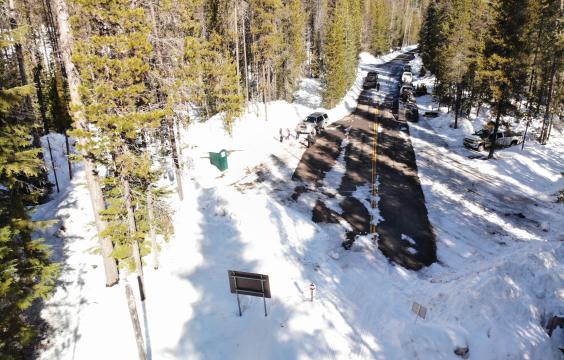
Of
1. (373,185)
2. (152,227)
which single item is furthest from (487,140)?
(152,227)

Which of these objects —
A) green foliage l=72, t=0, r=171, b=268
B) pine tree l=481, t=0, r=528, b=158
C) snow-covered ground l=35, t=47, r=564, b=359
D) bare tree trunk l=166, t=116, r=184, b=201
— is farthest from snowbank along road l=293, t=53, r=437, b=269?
green foliage l=72, t=0, r=171, b=268

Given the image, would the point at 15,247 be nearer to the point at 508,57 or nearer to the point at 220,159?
the point at 220,159

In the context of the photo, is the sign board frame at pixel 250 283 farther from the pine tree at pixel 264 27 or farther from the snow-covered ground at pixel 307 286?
the pine tree at pixel 264 27

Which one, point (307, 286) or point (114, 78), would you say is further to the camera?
point (307, 286)

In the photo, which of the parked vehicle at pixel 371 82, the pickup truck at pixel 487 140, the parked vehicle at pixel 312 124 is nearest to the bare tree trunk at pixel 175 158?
the parked vehicle at pixel 312 124

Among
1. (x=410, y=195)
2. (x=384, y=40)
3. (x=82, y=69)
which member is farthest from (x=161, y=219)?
(x=384, y=40)

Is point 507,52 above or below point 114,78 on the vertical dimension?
above

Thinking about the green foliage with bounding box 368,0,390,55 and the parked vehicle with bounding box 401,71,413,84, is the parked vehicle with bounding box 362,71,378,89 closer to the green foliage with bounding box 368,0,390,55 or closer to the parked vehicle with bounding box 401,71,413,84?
the parked vehicle with bounding box 401,71,413,84
